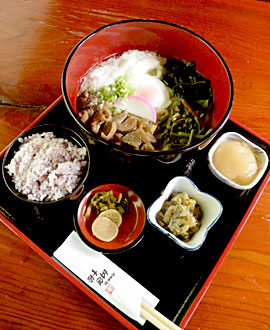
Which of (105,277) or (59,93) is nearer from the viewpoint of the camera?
(105,277)

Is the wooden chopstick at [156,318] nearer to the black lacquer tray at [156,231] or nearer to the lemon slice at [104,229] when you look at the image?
the black lacquer tray at [156,231]

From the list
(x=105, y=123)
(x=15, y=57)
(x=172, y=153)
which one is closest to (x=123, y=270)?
(x=172, y=153)

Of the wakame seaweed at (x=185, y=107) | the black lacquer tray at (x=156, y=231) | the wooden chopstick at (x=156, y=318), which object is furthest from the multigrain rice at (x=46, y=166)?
the wooden chopstick at (x=156, y=318)

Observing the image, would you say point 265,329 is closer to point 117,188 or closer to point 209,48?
point 117,188

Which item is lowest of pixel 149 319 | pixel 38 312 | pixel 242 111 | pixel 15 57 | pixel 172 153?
pixel 38 312

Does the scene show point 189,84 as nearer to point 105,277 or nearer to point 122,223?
point 122,223

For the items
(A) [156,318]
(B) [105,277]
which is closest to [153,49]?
(B) [105,277]
